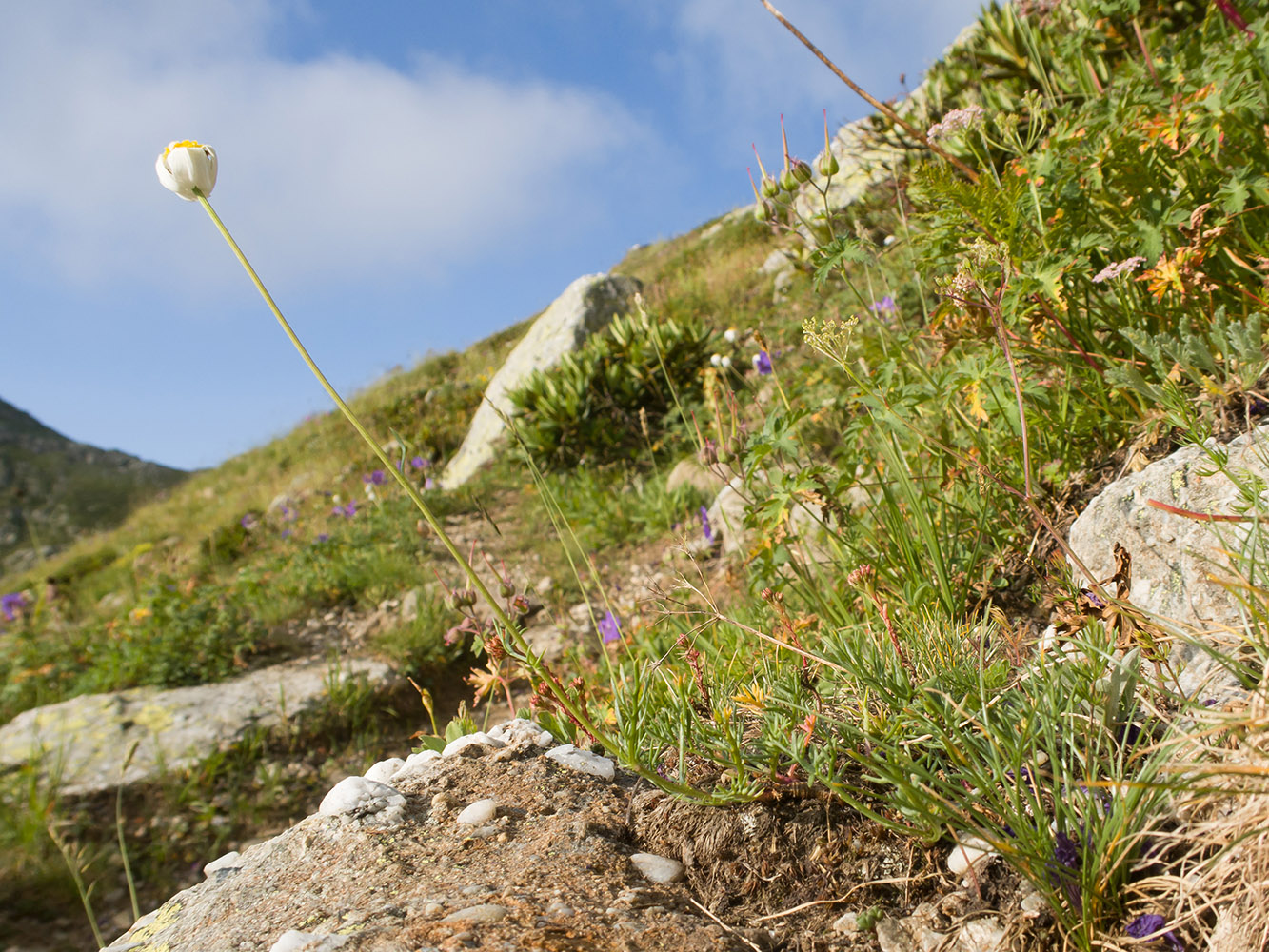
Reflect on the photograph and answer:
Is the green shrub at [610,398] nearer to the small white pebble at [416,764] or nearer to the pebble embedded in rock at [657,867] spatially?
the small white pebble at [416,764]

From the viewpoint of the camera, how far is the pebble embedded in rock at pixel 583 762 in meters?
1.57

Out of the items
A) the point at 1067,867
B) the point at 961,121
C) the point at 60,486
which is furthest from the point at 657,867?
the point at 60,486

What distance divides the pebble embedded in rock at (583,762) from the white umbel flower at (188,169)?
129cm

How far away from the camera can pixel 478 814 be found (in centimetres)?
137

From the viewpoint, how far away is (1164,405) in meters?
Answer: 1.77

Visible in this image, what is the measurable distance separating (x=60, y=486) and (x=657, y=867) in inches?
1148

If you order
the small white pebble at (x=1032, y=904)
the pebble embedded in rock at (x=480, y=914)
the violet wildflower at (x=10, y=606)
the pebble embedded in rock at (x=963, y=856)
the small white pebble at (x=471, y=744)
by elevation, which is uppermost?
the violet wildflower at (x=10, y=606)

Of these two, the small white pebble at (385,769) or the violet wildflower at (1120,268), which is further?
the violet wildflower at (1120,268)

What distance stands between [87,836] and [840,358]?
447cm

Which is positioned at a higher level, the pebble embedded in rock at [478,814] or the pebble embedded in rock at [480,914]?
the pebble embedded in rock at [478,814]

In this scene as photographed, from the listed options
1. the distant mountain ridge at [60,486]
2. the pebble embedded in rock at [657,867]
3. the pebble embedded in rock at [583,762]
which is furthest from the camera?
the distant mountain ridge at [60,486]

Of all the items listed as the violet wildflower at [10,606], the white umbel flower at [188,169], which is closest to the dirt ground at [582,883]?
the white umbel flower at [188,169]

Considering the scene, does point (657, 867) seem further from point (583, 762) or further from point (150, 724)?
point (150, 724)

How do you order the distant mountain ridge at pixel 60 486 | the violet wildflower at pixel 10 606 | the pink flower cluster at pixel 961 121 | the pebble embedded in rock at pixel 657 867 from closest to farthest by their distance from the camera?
1. the pebble embedded in rock at pixel 657 867
2. the pink flower cluster at pixel 961 121
3. the violet wildflower at pixel 10 606
4. the distant mountain ridge at pixel 60 486
